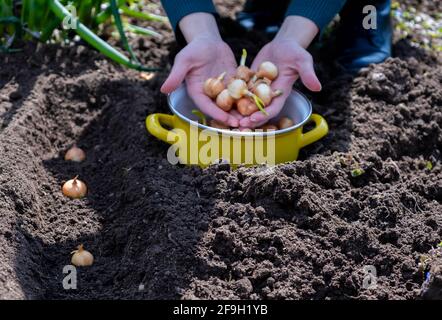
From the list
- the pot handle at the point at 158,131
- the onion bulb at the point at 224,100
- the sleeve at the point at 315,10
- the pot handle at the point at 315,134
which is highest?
the sleeve at the point at 315,10

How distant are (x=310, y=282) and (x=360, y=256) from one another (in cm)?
17

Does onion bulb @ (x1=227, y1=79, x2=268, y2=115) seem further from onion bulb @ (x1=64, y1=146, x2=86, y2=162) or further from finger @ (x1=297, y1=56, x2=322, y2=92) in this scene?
onion bulb @ (x1=64, y1=146, x2=86, y2=162)

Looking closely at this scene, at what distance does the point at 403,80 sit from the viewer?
2449 mm

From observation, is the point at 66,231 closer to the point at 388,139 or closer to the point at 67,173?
the point at 67,173

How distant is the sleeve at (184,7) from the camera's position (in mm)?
2189

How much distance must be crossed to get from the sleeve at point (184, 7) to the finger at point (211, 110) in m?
0.25

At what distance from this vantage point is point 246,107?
2023mm

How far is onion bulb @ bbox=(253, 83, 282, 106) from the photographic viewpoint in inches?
79.0

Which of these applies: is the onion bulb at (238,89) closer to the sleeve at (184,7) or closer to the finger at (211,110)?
the finger at (211,110)

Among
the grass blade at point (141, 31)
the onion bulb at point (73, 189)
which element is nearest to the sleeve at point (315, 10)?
the grass blade at point (141, 31)

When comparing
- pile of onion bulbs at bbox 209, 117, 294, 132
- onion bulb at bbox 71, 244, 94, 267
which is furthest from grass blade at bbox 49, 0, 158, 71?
onion bulb at bbox 71, 244, 94, 267

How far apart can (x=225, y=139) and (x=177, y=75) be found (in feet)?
0.72

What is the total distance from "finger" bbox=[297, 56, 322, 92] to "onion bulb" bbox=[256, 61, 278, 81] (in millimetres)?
72

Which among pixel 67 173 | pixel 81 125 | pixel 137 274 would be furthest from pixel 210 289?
pixel 81 125
